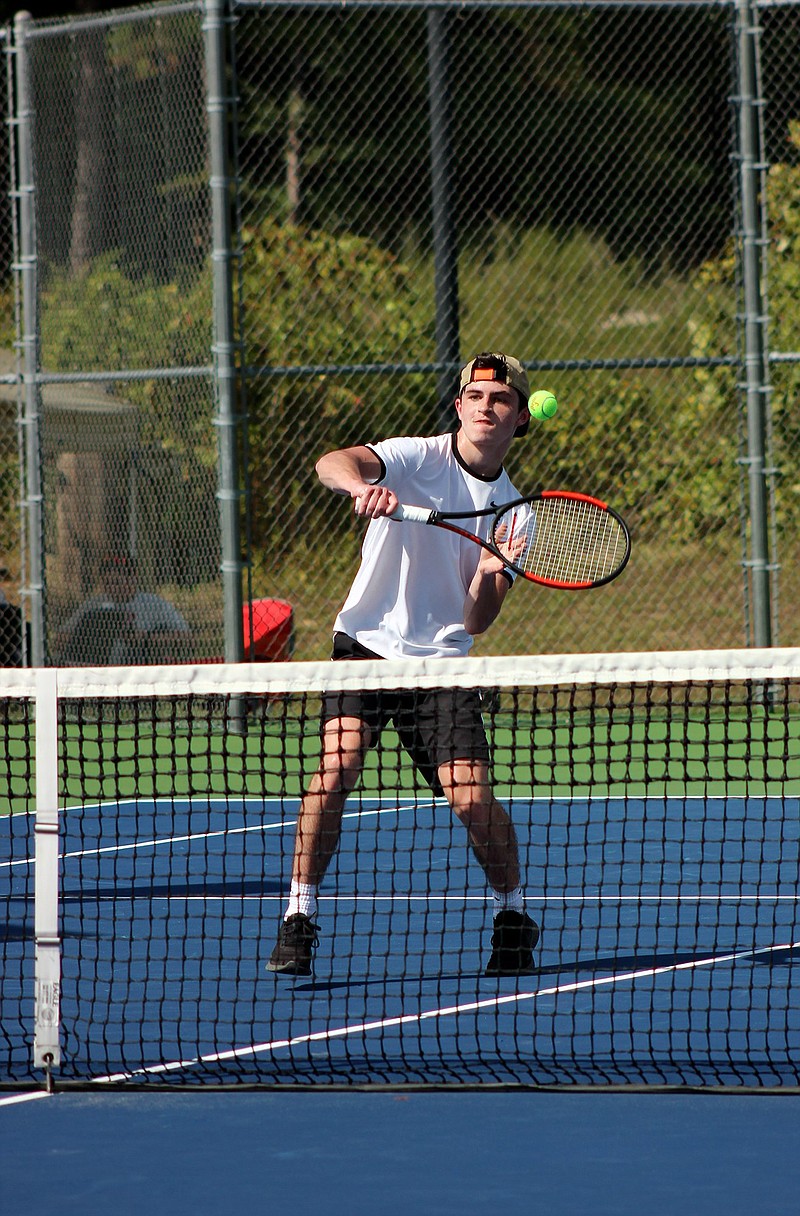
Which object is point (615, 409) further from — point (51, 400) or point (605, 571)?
point (605, 571)

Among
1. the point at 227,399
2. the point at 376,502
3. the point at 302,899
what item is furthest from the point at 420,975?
the point at 227,399

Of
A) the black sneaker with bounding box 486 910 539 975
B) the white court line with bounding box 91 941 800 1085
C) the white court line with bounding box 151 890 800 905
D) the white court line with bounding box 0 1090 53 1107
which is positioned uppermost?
the white court line with bounding box 151 890 800 905

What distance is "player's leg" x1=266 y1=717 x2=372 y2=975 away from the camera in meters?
4.71

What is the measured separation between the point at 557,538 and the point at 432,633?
849mm

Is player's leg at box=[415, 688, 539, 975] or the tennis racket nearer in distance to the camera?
player's leg at box=[415, 688, 539, 975]

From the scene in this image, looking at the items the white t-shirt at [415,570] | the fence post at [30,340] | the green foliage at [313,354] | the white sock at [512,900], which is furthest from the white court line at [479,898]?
the green foliage at [313,354]

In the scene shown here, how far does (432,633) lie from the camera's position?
4922 millimetres

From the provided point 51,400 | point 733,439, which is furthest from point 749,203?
point 51,400

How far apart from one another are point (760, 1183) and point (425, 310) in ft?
35.5

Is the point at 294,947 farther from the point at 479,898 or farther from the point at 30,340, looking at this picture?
the point at 30,340

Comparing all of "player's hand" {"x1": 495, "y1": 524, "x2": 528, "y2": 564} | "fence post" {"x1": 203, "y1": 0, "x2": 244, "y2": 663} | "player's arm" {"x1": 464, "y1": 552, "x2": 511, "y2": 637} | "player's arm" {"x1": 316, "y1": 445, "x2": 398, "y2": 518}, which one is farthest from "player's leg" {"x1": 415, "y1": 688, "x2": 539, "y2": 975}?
"fence post" {"x1": 203, "y1": 0, "x2": 244, "y2": 663}

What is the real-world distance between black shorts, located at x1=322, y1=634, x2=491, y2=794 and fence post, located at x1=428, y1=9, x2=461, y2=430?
4.75 metres

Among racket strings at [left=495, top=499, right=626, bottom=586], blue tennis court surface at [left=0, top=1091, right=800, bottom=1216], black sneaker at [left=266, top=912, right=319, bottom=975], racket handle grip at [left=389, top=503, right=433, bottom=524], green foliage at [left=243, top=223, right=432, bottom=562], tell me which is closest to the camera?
blue tennis court surface at [left=0, top=1091, right=800, bottom=1216]

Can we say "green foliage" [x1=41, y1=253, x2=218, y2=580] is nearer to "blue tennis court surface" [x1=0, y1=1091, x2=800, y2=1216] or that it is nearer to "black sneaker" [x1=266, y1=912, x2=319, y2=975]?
"black sneaker" [x1=266, y1=912, x2=319, y2=975]
